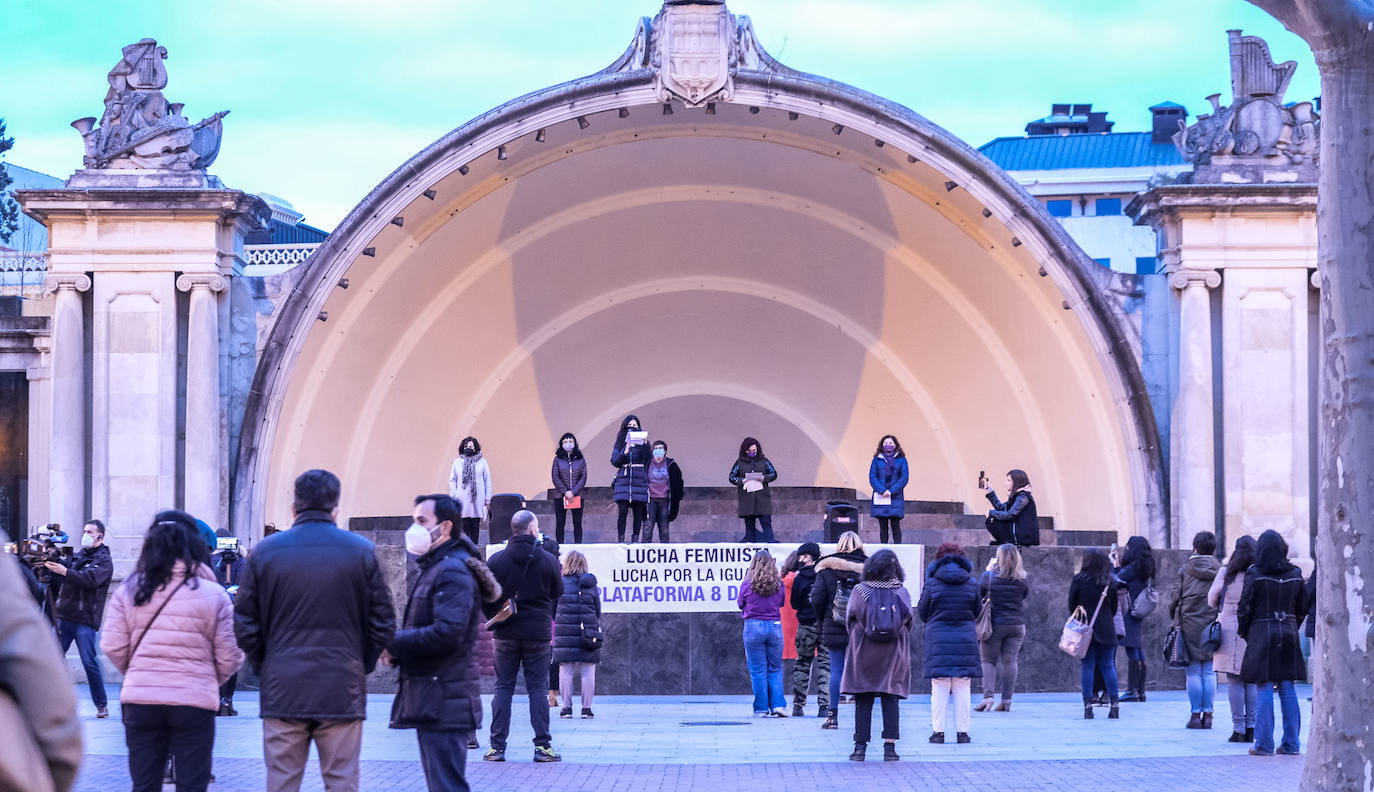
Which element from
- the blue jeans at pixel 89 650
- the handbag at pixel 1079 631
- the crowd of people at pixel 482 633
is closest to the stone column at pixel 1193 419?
the crowd of people at pixel 482 633

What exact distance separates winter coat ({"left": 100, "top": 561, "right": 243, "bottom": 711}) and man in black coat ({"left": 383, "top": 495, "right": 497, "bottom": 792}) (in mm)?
834

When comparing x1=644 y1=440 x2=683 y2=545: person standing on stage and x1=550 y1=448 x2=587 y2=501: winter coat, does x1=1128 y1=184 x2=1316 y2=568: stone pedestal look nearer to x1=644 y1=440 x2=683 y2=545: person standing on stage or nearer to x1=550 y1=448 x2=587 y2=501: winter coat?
x1=644 y1=440 x2=683 y2=545: person standing on stage

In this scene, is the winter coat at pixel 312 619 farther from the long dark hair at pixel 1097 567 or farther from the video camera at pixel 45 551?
the long dark hair at pixel 1097 567

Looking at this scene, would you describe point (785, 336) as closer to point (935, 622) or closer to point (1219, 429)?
point (1219, 429)

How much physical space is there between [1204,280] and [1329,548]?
13.5 m

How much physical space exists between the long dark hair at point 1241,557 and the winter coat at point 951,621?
205cm

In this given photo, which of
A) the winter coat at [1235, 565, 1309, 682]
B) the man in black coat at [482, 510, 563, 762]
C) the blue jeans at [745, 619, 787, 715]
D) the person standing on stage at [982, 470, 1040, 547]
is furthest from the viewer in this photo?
the person standing on stage at [982, 470, 1040, 547]

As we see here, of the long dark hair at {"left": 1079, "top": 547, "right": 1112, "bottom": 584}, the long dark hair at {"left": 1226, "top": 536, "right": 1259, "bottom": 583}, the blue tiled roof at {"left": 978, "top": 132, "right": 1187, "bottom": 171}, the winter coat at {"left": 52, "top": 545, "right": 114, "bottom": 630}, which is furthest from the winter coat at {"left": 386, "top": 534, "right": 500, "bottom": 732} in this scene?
the blue tiled roof at {"left": 978, "top": 132, "right": 1187, "bottom": 171}

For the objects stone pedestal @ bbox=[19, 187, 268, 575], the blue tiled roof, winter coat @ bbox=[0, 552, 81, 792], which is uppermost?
the blue tiled roof

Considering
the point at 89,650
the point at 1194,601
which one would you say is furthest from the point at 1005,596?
the point at 89,650

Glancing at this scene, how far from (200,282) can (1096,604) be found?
11.5m

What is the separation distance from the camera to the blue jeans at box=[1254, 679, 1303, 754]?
40.8ft

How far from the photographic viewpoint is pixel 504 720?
12.4m

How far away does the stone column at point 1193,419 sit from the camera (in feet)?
68.7
